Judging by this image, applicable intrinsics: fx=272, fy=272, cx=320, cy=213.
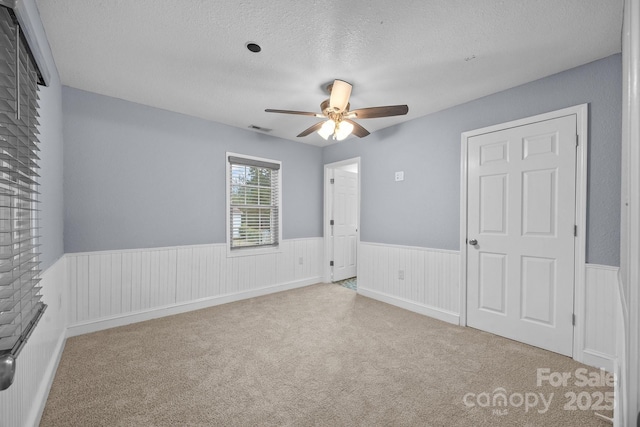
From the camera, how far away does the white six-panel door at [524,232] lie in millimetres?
2381

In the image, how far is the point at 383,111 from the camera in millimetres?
2439

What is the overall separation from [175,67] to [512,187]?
3.33 metres

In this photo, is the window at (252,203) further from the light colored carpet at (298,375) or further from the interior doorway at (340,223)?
the light colored carpet at (298,375)

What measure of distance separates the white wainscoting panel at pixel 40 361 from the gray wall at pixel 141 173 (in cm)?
56

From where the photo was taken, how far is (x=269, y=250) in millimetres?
4266

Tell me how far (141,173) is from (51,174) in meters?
0.96

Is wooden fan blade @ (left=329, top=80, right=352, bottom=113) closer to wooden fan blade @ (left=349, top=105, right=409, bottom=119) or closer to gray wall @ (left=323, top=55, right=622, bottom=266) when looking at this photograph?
wooden fan blade @ (left=349, top=105, right=409, bottom=119)

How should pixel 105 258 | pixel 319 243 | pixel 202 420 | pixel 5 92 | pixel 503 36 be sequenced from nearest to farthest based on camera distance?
pixel 5 92 < pixel 202 420 < pixel 503 36 < pixel 105 258 < pixel 319 243

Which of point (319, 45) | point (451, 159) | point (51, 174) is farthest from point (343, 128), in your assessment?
point (51, 174)

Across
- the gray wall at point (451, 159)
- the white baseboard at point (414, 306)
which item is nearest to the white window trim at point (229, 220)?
the gray wall at point (451, 159)

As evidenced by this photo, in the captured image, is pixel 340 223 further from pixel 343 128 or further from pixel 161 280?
pixel 161 280

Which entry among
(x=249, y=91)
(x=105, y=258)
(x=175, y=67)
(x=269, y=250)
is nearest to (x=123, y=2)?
(x=175, y=67)

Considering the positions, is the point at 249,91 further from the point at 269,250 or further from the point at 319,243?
the point at 319,243

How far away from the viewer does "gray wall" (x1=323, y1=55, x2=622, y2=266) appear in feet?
7.11
